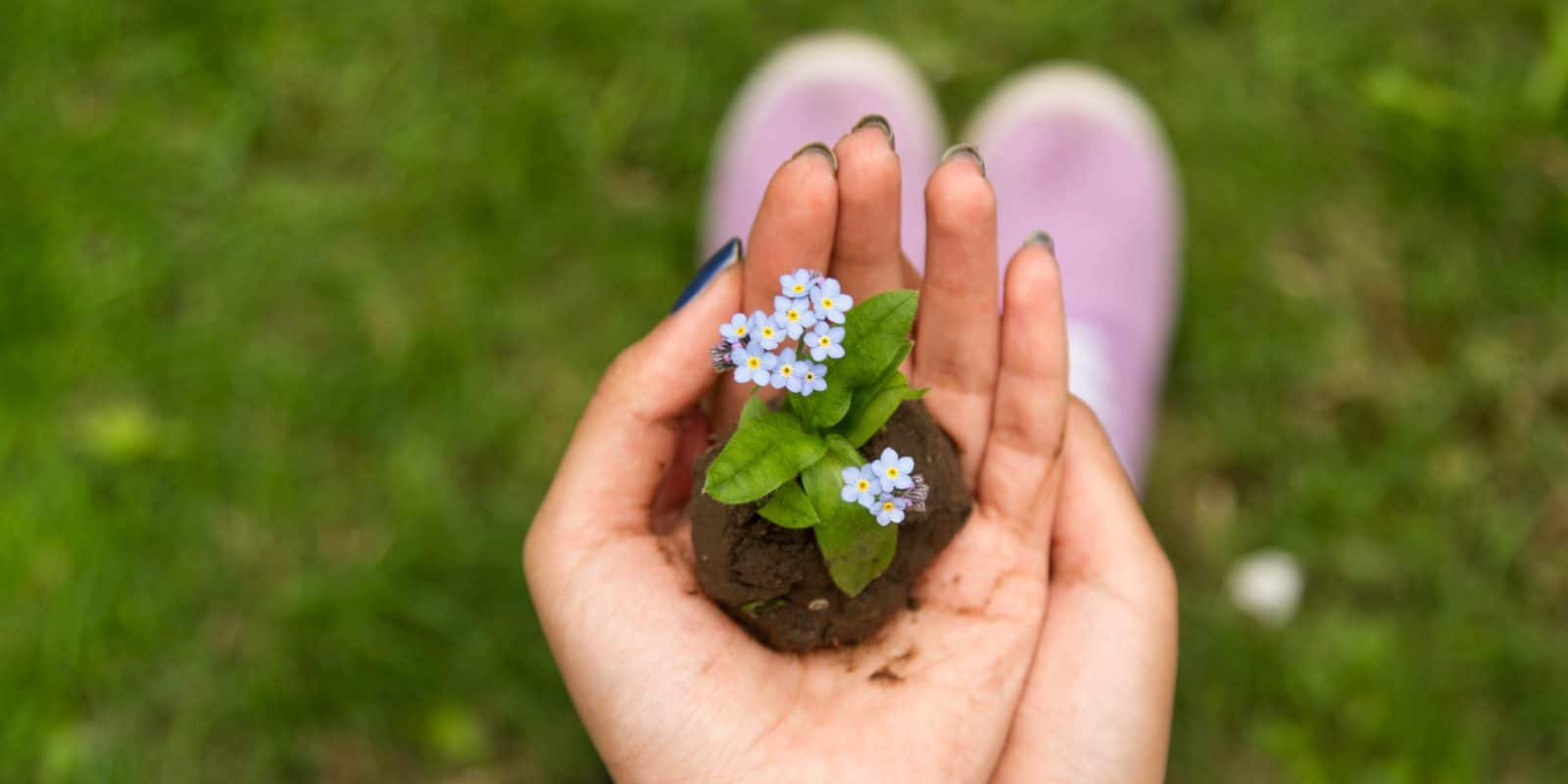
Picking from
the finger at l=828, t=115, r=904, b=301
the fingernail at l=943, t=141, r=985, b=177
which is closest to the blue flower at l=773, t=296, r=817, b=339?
the finger at l=828, t=115, r=904, b=301

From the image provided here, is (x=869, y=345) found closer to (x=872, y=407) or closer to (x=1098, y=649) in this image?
(x=872, y=407)

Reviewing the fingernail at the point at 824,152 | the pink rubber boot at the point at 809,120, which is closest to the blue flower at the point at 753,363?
the fingernail at the point at 824,152

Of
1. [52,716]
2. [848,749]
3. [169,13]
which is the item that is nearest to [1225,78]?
[848,749]

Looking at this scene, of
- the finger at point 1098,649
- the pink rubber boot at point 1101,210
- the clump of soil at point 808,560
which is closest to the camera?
the clump of soil at point 808,560

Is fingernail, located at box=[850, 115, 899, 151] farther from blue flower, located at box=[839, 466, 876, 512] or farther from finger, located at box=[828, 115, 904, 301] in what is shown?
blue flower, located at box=[839, 466, 876, 512]

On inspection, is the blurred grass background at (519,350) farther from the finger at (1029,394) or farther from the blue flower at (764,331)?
the blue flower at (764,331)

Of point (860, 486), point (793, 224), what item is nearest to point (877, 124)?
point (793, 224)
